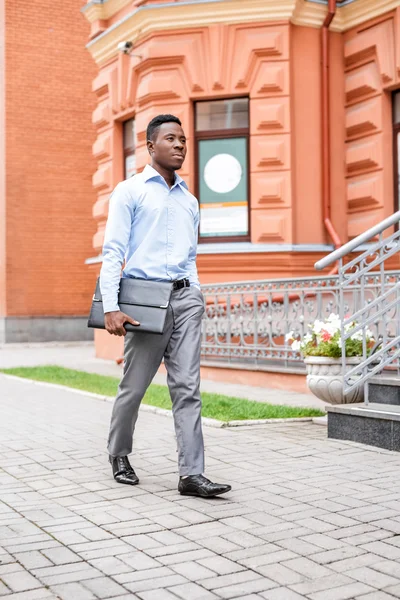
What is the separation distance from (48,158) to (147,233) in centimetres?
1748

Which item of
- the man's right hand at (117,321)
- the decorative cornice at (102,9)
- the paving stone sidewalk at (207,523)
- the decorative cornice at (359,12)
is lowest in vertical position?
the paving stone sidewalk at (207,523)

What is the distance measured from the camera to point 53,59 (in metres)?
22.3

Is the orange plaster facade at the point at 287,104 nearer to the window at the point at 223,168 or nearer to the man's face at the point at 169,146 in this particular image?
the window at the point at 223,168

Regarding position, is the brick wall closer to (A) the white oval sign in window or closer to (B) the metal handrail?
(A) the white oval sign in window

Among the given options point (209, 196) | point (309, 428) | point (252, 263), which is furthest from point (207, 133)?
point (309, 428)

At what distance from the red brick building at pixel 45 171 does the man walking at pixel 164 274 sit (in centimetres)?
1658

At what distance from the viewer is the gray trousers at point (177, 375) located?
520 cm

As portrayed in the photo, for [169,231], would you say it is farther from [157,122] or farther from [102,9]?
[102,9]

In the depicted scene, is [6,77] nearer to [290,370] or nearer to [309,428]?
[290,370]

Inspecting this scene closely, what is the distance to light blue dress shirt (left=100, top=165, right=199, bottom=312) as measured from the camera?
5.29 meters

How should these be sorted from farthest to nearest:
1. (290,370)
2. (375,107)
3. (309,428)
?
(375,107)
(290,370)
(309,428)

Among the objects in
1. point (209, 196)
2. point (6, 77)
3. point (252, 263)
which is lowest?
point (252, 263)

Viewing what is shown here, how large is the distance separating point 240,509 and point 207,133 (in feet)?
31.6

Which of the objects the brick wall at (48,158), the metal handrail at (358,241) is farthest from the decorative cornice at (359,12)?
the brick wall at (48,158)
